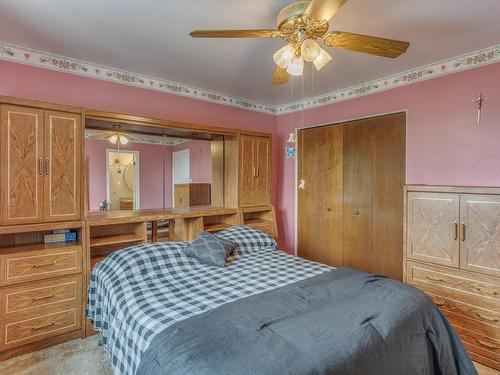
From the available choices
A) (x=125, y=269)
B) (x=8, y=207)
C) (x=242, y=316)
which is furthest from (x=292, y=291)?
(x=8, y=207)

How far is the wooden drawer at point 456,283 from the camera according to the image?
211cm

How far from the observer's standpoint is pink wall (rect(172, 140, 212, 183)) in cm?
333

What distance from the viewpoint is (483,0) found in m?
1.72

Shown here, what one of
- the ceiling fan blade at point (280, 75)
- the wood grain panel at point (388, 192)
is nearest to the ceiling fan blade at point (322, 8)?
the ceiling fan blade at point (280, 75)

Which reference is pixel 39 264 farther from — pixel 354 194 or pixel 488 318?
pixel 488 318

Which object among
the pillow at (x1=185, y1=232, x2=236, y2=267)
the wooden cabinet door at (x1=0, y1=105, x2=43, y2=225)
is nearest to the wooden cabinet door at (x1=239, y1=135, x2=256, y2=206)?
the pillow at (x1=185, y1=232, x2=236, y2=267)

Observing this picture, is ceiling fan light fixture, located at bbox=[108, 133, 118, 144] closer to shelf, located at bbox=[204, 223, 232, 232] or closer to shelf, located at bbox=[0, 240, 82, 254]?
shelf, located at bbox=[0, 240, 82, 254]

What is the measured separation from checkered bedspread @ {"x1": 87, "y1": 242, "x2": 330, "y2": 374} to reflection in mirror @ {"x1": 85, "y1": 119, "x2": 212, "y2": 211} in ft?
2.60

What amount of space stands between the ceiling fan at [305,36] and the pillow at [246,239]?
1.64 m

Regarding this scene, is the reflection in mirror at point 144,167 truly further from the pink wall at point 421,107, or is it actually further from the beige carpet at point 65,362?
the beige carpet at point 65,362

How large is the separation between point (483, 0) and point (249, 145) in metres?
2.32

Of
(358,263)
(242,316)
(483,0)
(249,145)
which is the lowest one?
→ (358,263)

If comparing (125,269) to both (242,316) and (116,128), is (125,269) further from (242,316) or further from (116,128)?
(116,128)

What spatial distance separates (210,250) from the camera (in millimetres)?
2361
